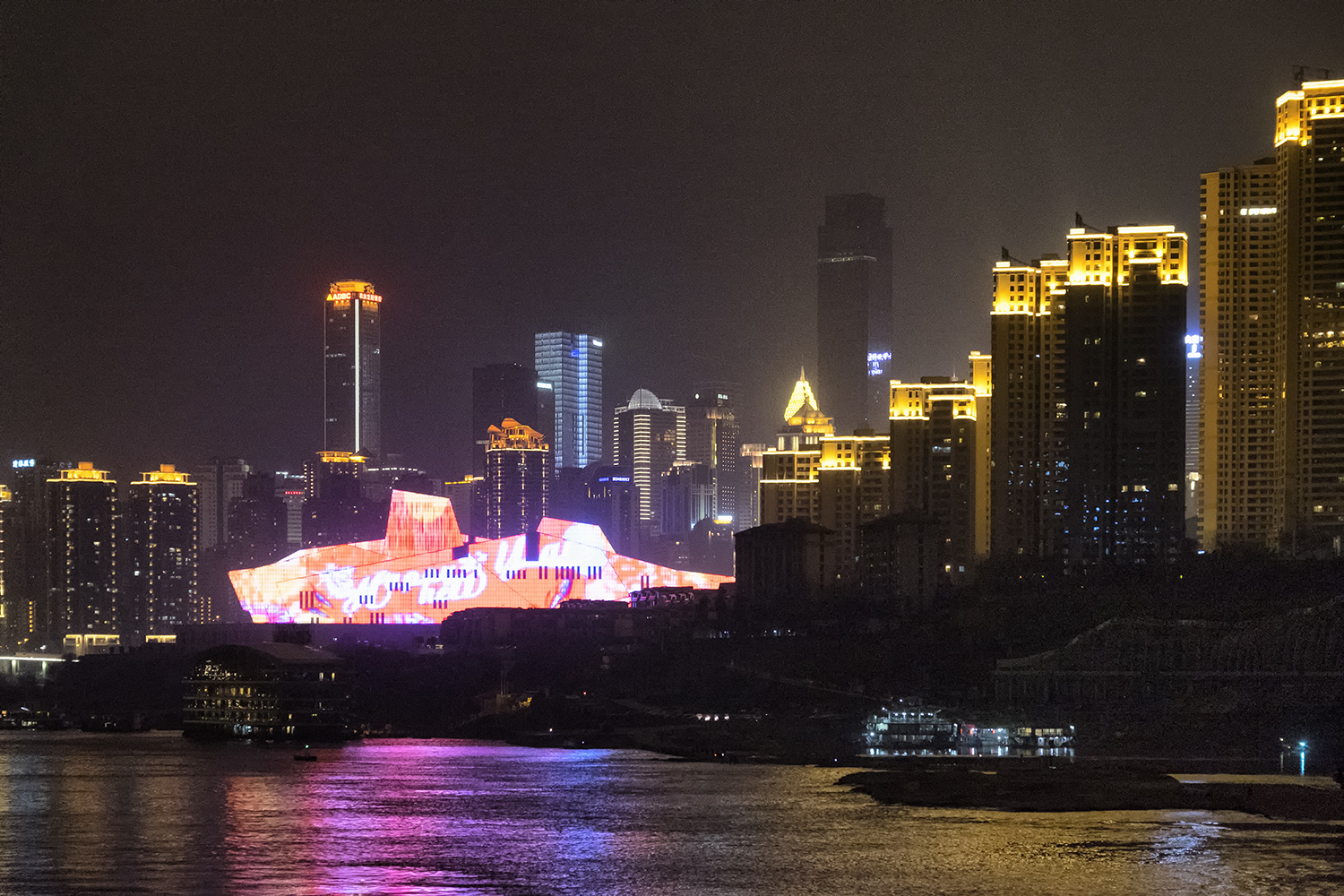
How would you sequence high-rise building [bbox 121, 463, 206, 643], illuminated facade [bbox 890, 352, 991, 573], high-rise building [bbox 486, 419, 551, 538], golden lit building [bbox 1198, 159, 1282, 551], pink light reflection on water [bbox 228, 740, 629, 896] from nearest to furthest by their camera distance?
pink light reflection on water [bbox 228, 740, 629, 896] → golden lit building [bbox 1198, 159, 1282, 551] → illuminated facade [bbox 890, 352, 991, 573] → high-rise building [bbox 121, 463, 206, 643] → high-rise building [bbox 486, 419, 551, 538]

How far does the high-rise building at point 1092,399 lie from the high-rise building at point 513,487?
282 feet

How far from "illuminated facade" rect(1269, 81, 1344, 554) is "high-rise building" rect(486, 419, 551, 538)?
102 meters

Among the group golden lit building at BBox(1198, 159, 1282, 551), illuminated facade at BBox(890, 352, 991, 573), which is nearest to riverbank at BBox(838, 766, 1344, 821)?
golden lit building at BBox(1198, 159, 1282, 551)

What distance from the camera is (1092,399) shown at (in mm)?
106625

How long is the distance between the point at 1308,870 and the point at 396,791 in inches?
1241

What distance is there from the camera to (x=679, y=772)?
73375 mm

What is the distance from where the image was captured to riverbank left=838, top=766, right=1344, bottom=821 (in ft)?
190

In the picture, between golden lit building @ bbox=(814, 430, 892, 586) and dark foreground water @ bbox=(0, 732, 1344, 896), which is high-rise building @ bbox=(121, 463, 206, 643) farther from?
dark foreground water @ bbox=(0, 732, 1344, 896)

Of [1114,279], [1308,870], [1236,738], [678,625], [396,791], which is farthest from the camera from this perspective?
[678,625]

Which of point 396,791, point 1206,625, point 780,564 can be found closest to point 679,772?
point 396,791

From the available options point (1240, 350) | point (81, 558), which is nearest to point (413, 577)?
point (81, 558)

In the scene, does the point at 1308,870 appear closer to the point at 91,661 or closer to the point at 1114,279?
the point at 1114,279

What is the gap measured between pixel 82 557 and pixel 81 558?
0.50 feet

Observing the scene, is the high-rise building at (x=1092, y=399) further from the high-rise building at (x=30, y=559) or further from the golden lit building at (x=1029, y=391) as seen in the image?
the high-rise building at (x=30, y=559)
